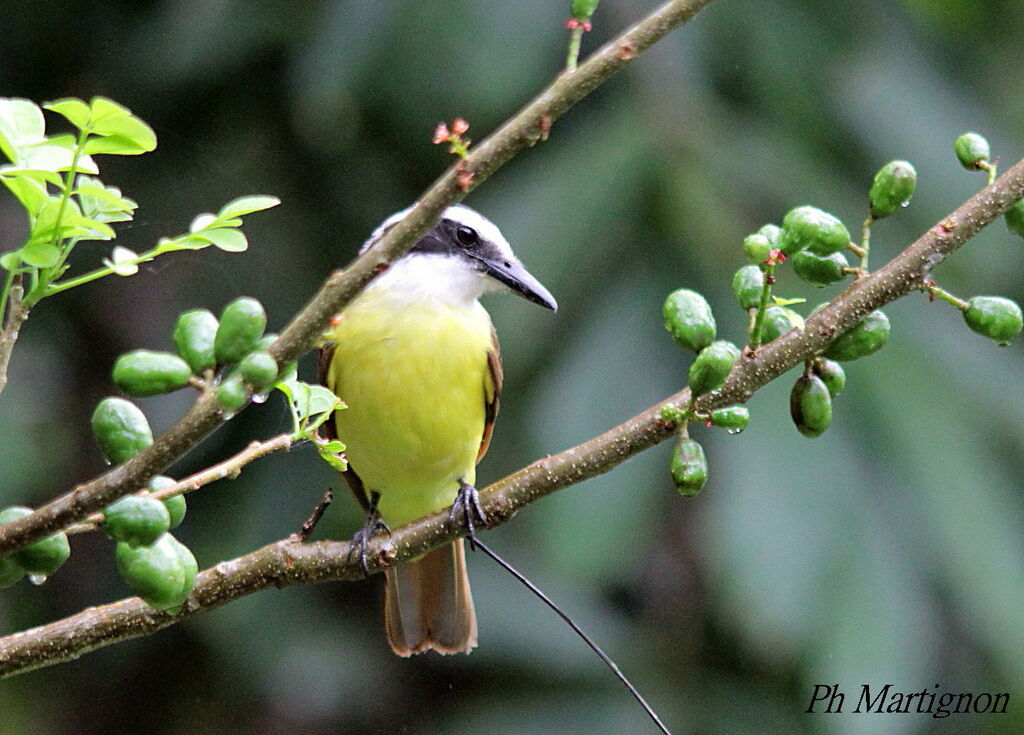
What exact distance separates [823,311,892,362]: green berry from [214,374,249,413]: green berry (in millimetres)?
743

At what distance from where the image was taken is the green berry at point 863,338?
151 centimetres

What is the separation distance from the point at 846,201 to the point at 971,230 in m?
2.58

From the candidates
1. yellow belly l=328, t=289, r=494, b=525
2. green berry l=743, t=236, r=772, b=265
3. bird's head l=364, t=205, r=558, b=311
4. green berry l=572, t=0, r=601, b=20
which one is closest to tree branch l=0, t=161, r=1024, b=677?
green berry l=743, t=236, r=772, b=265

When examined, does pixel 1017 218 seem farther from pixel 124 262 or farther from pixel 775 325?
pixel 124 262

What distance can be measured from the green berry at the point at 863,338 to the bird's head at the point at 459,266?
175 cm

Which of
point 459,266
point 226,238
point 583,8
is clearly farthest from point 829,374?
point 459,266

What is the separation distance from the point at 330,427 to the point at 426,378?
13.4 inches

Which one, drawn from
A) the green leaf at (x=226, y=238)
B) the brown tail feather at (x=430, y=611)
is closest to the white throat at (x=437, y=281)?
the brown tail feather at (x=430, y=611)

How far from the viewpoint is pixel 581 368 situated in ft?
12.2

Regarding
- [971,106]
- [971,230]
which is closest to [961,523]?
[971,106]

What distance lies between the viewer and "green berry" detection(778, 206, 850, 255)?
1440 millimetres

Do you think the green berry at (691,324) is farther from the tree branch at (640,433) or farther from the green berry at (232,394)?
the green berry at (232,394)

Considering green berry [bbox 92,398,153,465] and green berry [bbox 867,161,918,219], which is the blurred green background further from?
green berry [bbox 92,398,153,465]

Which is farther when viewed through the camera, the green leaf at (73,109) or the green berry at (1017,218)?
the green berry at (1017,218)
